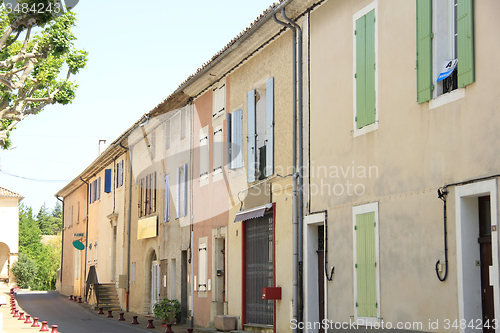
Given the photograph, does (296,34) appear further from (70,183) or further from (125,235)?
(70,183)

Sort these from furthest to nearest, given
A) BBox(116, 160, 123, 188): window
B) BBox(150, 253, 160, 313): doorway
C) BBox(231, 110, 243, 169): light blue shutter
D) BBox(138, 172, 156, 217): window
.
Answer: BBox(116, 160, 123, 188): window < BBox(138, 172, 156, 217): window < BBox(150, 253, 160, 313): doorway < BBox(231, 110, 243, 169): light blue shutter

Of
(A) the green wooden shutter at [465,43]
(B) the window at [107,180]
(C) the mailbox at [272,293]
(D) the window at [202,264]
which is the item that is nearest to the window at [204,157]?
(D) the window at [202,264]

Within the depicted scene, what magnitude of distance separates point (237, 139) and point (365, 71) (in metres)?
6.01

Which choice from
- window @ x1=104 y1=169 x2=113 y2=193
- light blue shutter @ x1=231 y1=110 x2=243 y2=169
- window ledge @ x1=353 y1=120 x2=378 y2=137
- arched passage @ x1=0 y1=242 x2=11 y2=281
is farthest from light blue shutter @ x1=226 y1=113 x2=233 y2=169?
arched passage @ x1=0 y1=242 x2=11 y2=281

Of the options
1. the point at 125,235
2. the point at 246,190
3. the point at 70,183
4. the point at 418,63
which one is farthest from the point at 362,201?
the point at 70,183

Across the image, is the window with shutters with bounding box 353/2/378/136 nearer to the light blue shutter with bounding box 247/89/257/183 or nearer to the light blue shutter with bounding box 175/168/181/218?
the light blue shutter with bounding box 247/89/257/183

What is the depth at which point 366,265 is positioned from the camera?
1058 centimetres

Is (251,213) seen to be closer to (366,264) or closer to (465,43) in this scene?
(366,264)

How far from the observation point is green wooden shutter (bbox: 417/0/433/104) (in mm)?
9117

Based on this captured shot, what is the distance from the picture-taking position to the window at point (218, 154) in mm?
17562

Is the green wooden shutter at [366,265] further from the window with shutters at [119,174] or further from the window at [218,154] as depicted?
the window with shutters at [119,174]

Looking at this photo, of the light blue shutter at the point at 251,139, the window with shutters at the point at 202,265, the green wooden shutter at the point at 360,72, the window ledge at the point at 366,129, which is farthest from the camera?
the window with shutters at the point at 202,265

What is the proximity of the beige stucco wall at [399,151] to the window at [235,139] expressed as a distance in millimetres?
3739

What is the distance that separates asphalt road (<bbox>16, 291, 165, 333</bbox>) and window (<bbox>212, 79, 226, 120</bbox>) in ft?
22.9
